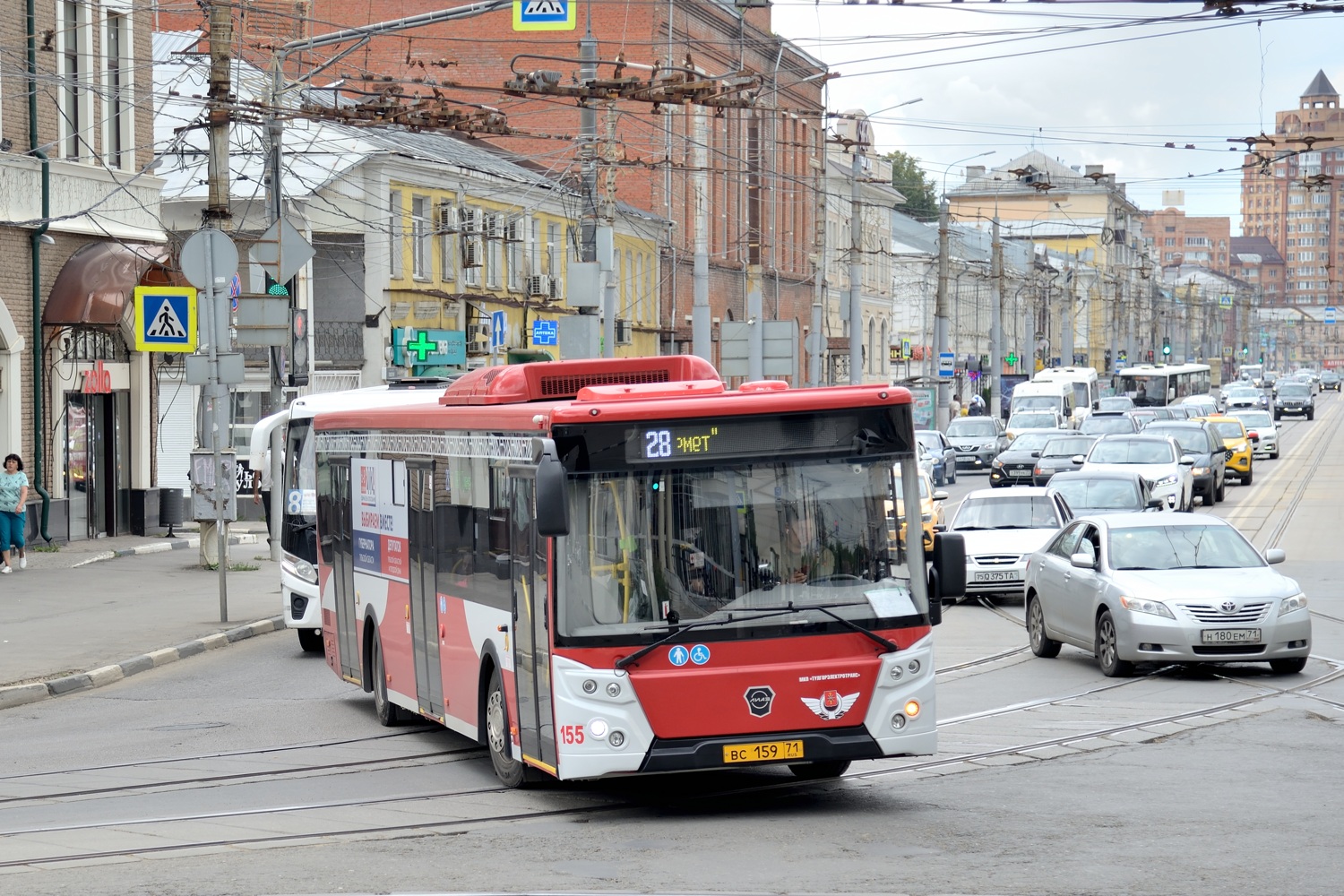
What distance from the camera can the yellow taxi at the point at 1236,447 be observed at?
47.2 meters

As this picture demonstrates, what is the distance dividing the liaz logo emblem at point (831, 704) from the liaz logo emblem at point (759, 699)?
0.21m

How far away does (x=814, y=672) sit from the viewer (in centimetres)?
1011

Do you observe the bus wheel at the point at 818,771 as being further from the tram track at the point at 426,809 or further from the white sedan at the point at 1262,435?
the white sedan at the point at 1262,435

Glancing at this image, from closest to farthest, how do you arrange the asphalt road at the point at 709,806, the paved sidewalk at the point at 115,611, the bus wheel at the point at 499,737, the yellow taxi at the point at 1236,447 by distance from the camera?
1. the asphalt road at the point at 709,806
2. the bus wheel at the point at 499,737
3. the paved sidewalk at the point at 115,611
4. the yellow taxi at the point at 1236,447

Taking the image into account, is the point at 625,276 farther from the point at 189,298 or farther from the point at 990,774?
the point at 990,774

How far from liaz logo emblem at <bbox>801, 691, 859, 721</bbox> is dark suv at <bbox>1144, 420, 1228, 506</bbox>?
3058cm

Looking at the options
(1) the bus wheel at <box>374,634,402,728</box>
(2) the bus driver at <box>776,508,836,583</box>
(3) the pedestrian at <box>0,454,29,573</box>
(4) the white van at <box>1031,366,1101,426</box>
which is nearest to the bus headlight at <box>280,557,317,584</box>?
(1) the bus wheel at <box>374,634,402,728</box>

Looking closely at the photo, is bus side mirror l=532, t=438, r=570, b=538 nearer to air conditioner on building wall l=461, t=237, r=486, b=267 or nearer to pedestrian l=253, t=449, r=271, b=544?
pedestrian l=253, t=449, r=271, b=544

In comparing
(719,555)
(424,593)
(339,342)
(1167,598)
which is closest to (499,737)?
(424,593)

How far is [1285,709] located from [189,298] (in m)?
14.7

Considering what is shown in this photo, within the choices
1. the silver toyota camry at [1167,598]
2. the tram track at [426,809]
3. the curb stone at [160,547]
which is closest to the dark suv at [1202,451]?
the curb stone at [160,547]

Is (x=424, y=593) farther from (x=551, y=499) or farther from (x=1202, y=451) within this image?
(x=1202, y=451)

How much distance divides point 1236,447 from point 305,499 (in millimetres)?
32499

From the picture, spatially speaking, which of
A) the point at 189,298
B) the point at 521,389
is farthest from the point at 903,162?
the point at 521,389
